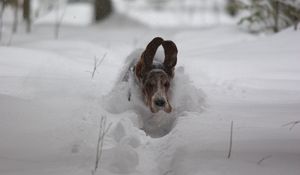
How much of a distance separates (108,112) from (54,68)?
45.2 inches

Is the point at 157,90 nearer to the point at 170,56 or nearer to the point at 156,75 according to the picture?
the point at 156,75

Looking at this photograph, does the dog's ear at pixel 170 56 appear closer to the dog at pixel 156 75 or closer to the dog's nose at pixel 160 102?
the dog at pixel 156 75

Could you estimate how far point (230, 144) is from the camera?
3053 millimetres

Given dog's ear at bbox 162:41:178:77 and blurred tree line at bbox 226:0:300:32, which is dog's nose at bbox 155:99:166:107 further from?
blurred tree line at bbox 226:0:300:32

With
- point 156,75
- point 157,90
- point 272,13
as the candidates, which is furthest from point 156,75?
point 272,13

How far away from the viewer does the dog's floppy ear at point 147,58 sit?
4504 mm

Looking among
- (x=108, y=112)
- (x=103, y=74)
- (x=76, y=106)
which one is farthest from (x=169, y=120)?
(x=103, y=74)

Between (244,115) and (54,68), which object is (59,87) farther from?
(244,115)

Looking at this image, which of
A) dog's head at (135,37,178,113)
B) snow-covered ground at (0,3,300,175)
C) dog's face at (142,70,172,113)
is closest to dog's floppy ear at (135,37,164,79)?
dog's head at (135,37,178,113)

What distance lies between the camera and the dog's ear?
456cm

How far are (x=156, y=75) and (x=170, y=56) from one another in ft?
0.98

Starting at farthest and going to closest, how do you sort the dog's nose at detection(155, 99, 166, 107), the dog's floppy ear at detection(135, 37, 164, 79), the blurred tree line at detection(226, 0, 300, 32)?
the blurred tree line at detection(226, 0, 300, 32) < the dog's floppy ear at detection(135, 37, 164, 79) < the dog's nose at detection(155, 99, 166, 107)

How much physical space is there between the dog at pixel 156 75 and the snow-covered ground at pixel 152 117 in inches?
5.2

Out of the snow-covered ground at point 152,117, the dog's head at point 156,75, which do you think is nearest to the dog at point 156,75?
the dog's head at point 156,75
